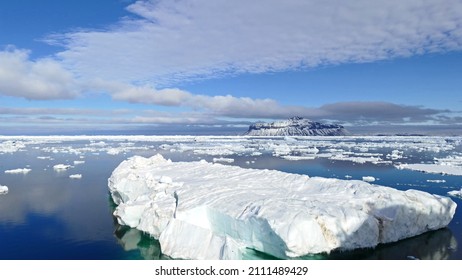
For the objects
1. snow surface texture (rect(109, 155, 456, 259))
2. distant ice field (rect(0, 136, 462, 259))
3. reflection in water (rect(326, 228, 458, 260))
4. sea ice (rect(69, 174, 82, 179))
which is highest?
snow surface texture (rect(109, 155, 456, 259))

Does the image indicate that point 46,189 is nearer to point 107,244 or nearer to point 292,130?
point 107,244

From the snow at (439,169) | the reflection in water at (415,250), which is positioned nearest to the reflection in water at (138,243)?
the reflection in water at (415,250)

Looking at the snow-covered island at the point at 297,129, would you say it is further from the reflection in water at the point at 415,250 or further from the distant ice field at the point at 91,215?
the reflection in water at the point at 415,250

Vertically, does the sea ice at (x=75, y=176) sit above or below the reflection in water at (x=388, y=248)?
above

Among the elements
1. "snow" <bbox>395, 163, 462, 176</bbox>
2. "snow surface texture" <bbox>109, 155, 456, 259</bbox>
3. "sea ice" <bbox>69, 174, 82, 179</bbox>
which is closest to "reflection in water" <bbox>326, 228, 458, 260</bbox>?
"snow surface texture" <bbox>109, 155, 456, 259</bbox>

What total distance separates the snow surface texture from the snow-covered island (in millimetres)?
82718

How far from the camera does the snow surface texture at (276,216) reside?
894cm

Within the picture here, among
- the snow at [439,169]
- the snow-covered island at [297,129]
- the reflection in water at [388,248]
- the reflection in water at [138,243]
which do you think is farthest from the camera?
the snow-covered island at [297,129]

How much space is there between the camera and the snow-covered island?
94.8 metres

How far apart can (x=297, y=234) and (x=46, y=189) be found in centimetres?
1358

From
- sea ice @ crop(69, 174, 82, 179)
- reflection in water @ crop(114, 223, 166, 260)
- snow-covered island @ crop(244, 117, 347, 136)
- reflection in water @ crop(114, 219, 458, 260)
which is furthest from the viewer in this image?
snow-covered island @ crop(244, 117, 347, 136)

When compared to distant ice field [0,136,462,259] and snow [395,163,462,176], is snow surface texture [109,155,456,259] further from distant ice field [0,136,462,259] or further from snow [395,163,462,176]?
snow [395,163,462,176]

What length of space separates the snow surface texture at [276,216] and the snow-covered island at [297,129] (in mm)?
82718

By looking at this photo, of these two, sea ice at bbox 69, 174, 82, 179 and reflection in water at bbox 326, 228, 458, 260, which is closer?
reflection in water at bbox 326, 228, 458, 260
